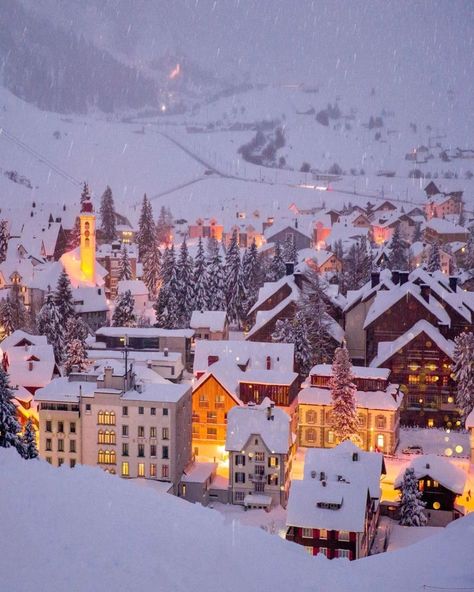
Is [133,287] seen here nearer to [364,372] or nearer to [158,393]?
[364,372]

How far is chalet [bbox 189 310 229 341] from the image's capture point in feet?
177

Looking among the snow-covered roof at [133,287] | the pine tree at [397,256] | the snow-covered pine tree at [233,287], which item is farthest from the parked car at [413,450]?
the pine tree at [397,256]

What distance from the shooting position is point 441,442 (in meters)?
41.0

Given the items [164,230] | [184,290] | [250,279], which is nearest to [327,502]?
[184,290]

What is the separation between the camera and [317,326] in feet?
162

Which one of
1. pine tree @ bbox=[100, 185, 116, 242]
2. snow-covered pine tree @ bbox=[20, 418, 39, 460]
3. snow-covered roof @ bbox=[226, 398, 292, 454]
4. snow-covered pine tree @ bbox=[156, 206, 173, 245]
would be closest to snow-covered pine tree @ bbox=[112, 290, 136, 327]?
snow-covered roof @ bbox=[226, 398, 292, 454]

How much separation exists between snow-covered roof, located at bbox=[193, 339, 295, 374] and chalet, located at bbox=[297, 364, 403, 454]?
98.3 inches

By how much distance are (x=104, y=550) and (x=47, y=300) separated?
131 ft

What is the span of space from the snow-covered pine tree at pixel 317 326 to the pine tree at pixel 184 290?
11.9m

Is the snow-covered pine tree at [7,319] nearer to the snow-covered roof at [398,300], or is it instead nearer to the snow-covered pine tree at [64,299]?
the snow-covered pine tree at [64,299]

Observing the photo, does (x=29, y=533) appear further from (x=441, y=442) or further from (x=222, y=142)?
(x=222, y=142)

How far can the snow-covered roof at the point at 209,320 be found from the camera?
54.1 meters

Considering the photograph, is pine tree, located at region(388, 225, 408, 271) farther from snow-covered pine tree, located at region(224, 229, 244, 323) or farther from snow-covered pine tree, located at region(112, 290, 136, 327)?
snow-covered pine tree, located at region(112, 290, 136, 327)

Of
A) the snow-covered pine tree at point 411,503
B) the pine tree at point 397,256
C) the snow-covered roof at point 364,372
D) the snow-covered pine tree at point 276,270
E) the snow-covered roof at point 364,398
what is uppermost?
the pine tree at point 397,256
